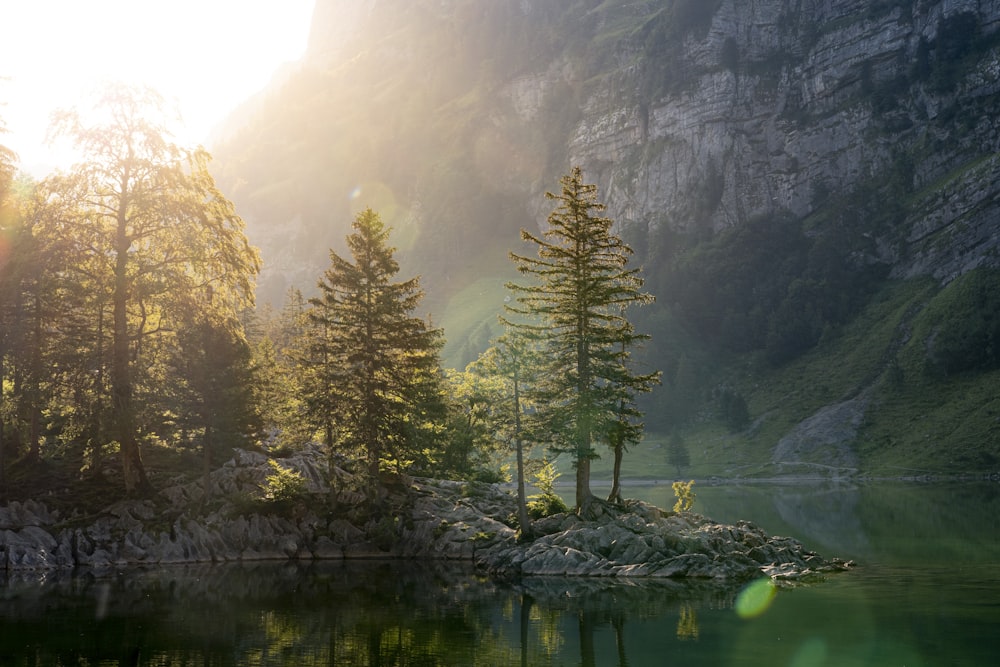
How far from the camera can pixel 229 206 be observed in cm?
4438

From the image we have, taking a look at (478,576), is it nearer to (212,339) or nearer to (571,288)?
(571,288)

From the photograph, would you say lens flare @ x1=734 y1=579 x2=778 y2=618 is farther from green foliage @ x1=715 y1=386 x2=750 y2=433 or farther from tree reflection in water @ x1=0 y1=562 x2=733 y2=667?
green foliage @ x1=715 y1=386 x2=750 y2=433

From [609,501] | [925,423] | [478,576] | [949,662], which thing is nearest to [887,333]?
[925,423]

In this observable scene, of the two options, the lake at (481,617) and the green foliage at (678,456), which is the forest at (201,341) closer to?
the lake at (481,617)

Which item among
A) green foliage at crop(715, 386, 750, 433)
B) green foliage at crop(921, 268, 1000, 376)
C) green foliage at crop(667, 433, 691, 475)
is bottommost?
green foliage at crop(667, 433, 691, 475)

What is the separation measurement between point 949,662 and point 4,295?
153ft

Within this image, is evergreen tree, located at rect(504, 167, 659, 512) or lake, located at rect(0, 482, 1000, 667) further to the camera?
evergreen tree, located at rect(504, 167, 659, 512)

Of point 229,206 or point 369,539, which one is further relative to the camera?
point 369,539

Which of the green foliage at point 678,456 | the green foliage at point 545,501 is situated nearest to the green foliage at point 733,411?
the green foliage at point 678,456

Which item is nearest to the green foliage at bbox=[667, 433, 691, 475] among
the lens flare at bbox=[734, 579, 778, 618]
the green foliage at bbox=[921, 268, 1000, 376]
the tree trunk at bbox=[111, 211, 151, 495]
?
the green foliage at bbox=[921, 268, 1000, 376]

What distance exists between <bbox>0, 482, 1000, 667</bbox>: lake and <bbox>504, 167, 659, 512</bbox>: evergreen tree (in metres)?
10.00

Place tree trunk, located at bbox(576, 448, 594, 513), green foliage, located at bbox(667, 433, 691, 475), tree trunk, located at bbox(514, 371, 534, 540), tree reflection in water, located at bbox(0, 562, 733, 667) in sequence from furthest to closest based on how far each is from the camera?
green foliage, located at bbox(667, 433, 691, 475) → tree trunk, located at bbox(576, 448, 594, 513) → tree trunk, located at bbox(514, 371, 534, 540) → tree reflection in water, located at bbox(0, 562, 733, 667)

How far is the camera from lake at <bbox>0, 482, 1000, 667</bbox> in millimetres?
21094

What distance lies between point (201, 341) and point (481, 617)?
2962 cm
